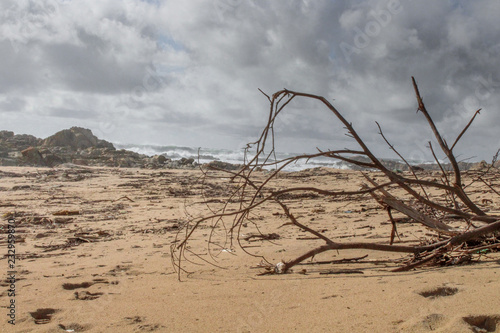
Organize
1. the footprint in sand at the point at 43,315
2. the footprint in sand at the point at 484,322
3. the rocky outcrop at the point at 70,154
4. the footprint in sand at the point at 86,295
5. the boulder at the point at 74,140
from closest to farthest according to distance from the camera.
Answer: the footprint in sand at the point at 484,322 < the footprint in sand at the point at 43,315 < the footprint in sand at the point at 86,295 < the rocky outcrop at the point at 70,154 < the boulder at the point at 74,140

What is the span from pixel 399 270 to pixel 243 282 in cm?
105

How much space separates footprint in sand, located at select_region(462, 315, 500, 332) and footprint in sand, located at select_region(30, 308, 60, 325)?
2.06m

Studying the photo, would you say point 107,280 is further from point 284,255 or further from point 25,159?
point 25,159

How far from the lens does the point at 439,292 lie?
1989 mm

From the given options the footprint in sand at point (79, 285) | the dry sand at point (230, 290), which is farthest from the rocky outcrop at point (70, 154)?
the footprint in sand at point (79, 285)

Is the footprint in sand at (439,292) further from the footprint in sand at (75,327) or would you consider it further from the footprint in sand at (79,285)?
the footprint in sand at (79,285)

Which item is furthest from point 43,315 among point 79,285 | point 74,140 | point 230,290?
point 74,140

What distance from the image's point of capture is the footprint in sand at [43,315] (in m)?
2.00

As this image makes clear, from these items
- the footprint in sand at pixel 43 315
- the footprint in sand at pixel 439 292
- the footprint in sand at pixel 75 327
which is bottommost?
the footprint in sand at pixel 43 315

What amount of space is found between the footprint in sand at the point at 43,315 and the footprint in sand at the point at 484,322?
206 centimetres

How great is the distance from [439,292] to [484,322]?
0.36 metres

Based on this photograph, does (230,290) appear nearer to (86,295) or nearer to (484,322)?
(86,295)

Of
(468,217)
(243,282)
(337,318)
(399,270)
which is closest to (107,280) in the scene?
(243,282)

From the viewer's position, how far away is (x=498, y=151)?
3.18 metres
